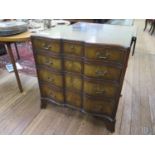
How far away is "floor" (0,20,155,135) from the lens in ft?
4.90

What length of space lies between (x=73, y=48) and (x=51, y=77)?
0.39 metres

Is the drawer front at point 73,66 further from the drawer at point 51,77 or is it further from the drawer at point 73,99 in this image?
the drawer at point 73,99

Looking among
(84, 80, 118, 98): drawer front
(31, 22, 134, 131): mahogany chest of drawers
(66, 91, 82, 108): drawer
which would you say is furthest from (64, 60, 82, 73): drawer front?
(66, 91, 82, 108): drawer

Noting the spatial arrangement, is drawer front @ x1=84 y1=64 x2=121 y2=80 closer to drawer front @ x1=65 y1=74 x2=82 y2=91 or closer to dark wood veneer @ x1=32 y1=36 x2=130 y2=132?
dark wood veneer @ x1=32 y1=36 x2=130 y2=132

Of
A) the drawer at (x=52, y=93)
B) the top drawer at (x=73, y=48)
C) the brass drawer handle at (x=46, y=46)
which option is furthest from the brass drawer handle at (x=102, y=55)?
the drawer at (x=52, y=93)

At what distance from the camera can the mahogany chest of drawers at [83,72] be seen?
112cm

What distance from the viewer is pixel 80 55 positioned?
3.93 feet

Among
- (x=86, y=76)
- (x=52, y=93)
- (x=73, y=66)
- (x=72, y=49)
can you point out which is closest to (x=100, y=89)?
(x=86, y=76)

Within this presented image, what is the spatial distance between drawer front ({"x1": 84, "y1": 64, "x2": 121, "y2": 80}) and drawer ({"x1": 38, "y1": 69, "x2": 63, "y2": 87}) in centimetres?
28
